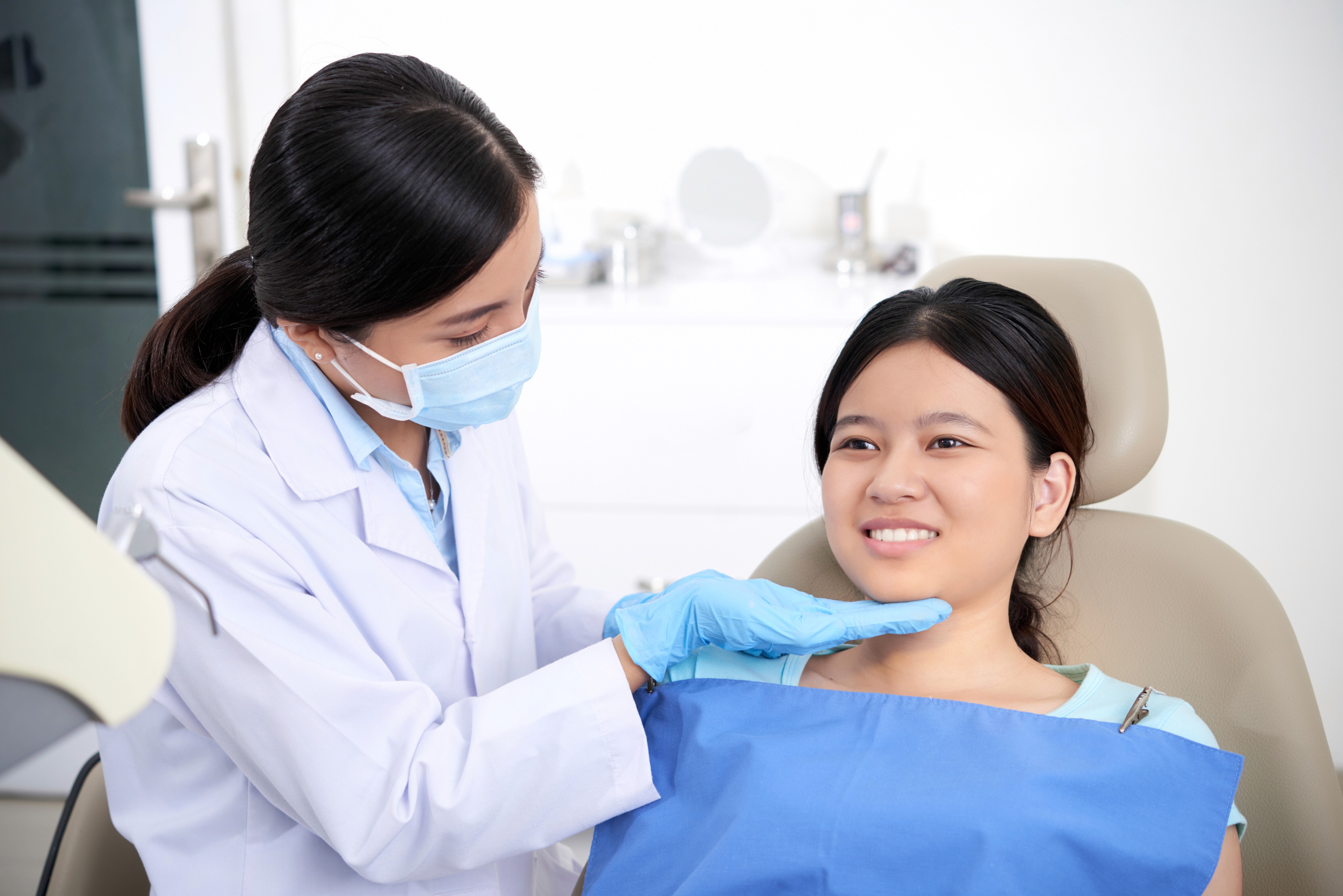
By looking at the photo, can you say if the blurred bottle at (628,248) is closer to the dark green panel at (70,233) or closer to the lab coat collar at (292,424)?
the dark green panel at (70,233)

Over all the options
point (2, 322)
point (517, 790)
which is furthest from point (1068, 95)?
point (2, 322)

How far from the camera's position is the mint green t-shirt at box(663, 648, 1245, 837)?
0.98 meters

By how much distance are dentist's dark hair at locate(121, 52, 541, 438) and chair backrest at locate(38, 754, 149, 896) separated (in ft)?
1.90

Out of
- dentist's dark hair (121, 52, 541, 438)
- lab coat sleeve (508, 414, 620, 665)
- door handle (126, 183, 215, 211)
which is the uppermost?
dentist's dark hair (121, 52, 541, 438)

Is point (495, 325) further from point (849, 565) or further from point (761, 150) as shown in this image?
point (761, 150)

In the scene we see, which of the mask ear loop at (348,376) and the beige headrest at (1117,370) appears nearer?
the mask ear loop at (348,376)

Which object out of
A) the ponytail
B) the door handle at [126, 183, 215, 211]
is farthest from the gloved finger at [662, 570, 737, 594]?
the door handle at [126, 183, 215, 211]

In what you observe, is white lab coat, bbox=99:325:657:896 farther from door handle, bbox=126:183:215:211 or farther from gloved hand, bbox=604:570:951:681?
door handle, bbox=126:183:215:211

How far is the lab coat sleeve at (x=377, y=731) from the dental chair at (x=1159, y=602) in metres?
0.39

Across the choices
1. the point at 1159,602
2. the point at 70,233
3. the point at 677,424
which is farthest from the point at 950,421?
the point at 70,233

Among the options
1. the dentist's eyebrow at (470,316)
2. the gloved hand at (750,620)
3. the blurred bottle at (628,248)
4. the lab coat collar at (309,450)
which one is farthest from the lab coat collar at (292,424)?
the blurred bottle at (628,248)

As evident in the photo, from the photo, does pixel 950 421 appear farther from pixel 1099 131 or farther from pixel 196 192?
pixel 196 192

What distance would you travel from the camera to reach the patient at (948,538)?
1.01 metres

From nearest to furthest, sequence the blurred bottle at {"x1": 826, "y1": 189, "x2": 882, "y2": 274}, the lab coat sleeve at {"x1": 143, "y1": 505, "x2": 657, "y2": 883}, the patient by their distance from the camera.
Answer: the lab coat sleeve at {"x1": 143, "y1": 505, "x2": 657, "y2": 883} → the patient → the blurred bottle at {"x1": 826, "y1": 189, "x2": 882, "y2": 274}
